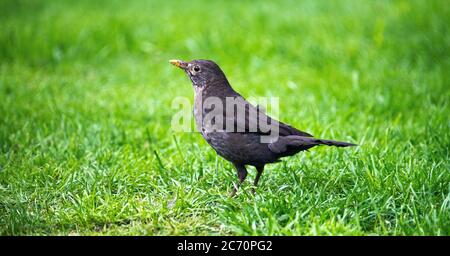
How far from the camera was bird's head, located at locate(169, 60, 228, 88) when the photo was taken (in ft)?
14.9

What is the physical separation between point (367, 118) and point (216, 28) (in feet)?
11.1

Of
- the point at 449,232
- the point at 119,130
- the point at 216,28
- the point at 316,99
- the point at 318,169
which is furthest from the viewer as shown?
the point at 216,28

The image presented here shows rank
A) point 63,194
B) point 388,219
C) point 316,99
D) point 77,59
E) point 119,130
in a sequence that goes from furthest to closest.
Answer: point 77,59, point 316,99, point 119,130, point 63,194, point 388,219

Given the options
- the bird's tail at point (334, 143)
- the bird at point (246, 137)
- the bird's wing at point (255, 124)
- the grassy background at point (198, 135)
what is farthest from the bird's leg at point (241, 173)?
the bird's tail at point (334, 143)

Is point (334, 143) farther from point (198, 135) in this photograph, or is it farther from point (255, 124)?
point (198, 135)

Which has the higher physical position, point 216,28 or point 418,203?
point 216,28

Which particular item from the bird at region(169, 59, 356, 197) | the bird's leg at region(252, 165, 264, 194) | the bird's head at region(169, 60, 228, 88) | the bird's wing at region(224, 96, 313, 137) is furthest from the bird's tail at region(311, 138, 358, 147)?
the bird's head at region(169, 60, 228, 88)

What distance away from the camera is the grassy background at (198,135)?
396 cm

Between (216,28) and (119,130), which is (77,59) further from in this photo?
(119,130)

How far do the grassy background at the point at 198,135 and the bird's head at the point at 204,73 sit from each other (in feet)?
2.14

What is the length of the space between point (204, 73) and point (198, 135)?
4.01ft
